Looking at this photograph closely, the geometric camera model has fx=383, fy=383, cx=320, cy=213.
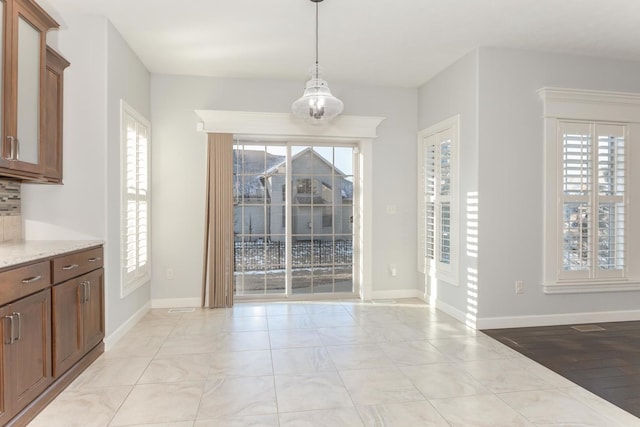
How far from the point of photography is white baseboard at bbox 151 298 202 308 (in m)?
4.50

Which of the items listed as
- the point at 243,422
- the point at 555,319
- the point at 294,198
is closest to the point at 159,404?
the point at 243,422

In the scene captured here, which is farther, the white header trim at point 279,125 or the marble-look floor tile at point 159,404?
the white header trim at point 279,125

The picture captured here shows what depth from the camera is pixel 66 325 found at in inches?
99.0

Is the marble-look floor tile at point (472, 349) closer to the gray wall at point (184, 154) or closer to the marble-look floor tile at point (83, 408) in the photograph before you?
the marble-look floor tile at point (83, 408)

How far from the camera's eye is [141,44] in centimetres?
367

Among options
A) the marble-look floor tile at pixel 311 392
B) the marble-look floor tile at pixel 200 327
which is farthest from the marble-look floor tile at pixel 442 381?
the marble-look floor tile at pixel 200 327

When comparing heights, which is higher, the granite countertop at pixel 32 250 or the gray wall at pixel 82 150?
the gray wall at pixel 82 150

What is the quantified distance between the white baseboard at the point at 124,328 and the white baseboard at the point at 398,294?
9.01 ft

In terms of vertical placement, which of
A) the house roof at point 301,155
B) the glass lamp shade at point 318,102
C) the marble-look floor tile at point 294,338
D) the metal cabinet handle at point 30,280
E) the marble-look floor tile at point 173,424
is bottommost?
the marble-look floor tile at point 173,424

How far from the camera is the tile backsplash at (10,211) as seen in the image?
2844mm

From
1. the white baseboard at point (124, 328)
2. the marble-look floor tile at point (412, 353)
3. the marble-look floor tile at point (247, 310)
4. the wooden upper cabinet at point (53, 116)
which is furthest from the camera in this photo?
the marble-look floor tile at point (247, 310)

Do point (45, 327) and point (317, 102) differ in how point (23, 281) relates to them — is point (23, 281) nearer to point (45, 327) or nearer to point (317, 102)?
point (45, 327)

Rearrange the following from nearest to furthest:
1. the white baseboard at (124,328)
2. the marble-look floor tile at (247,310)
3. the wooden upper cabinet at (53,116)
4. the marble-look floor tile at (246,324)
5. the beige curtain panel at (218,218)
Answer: the wooden upper cabinet at (53,116)
the white baseboard at (124,328)
the marble-look floor tile at (246,324)
the marble-look floor tile at (247,310)
the beige curtain panel at (218,218)

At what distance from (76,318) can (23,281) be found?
665mm
